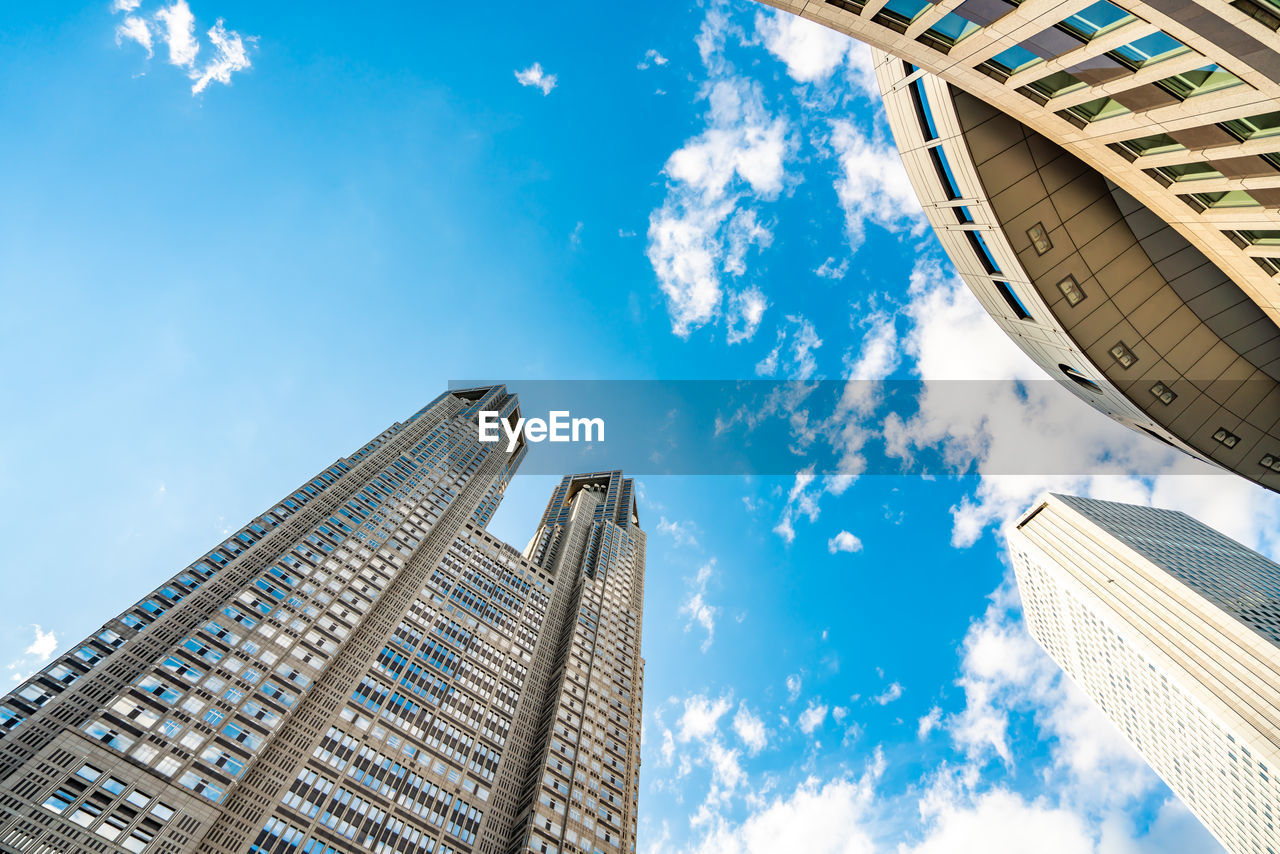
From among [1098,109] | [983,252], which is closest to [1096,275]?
[983,252]

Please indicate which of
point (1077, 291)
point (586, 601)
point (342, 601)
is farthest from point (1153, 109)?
point (586, 601)

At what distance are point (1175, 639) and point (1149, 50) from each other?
13735 cm

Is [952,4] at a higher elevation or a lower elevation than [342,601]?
lower

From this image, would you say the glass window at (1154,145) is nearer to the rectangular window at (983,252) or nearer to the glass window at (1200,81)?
the glass window at (1200,81)

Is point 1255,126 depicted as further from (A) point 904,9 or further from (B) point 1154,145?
(A) point 904,9

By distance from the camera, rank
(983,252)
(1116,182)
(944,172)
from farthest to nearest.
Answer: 1. (983,252)
2. (944,172)
3. (1116,182)

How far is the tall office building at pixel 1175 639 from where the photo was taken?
95125mm

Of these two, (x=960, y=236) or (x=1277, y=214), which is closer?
(x=1277, y=214)

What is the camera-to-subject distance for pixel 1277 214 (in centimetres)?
1662

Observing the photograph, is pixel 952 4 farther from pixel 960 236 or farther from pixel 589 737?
pixel 589 737

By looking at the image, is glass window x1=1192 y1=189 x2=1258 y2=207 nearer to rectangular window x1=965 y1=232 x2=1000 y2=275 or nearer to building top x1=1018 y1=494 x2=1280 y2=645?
rectangular window x1=965 y1=232 x2=1000 y2=275

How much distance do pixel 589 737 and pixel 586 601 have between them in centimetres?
2711

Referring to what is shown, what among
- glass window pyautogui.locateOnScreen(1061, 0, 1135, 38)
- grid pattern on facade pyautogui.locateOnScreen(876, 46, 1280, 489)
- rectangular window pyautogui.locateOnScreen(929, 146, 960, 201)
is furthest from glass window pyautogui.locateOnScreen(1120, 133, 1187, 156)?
rectangular window pyautogui.locateOnScreen(929, 146, 960, 201)

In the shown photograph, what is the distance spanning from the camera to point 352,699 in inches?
2559
